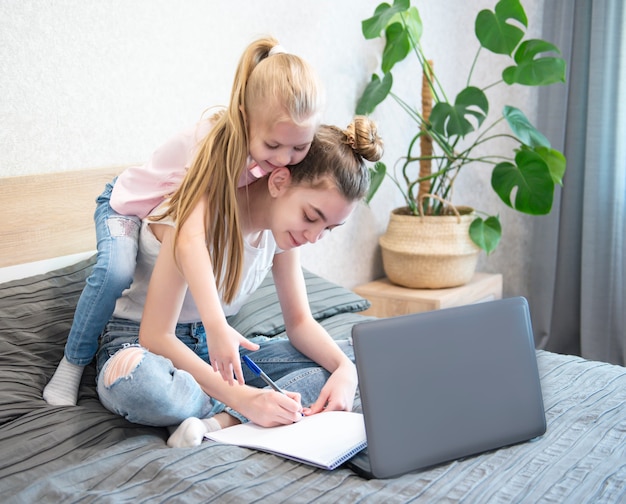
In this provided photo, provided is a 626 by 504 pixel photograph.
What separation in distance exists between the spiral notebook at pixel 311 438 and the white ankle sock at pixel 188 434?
2cm

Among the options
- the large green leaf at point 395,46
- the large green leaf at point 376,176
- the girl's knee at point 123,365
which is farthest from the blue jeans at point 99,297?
the large green leaf at point 395,46

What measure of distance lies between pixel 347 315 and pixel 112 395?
81 cm

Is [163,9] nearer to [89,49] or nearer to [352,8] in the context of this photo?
[89,49]

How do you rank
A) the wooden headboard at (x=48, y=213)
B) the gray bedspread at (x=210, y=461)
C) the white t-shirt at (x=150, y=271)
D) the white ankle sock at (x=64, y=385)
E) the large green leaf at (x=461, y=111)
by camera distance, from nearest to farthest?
the gray bedspread at (x=210, y=461) → the white ankle sock at (x=64, y=385) → the white t-shirt at (x=150, y=271) → the wooden headboard at (x=48, y=213) → the large green leaf at (x=461, y=111)

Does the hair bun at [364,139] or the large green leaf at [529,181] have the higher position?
the hair bun at [364,139]

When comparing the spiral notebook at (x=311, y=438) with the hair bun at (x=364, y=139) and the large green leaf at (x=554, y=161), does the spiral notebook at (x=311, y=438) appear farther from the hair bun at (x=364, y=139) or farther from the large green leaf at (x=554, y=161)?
the large green leaf at (x=554, y=161)

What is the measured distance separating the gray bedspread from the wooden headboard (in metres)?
0.19

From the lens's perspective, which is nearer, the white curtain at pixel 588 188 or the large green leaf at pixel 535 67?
the large green leaf at pixel 535 67

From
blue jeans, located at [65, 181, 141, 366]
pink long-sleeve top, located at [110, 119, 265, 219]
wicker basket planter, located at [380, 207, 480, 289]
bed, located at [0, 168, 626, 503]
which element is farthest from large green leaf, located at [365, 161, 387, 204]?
blue jeans, located at [65, 181, 141, 366]

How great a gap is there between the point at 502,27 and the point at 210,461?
1845mm

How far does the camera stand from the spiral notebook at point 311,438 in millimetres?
1155

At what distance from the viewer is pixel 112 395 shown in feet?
4.27

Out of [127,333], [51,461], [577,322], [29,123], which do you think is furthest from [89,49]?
[577,322]

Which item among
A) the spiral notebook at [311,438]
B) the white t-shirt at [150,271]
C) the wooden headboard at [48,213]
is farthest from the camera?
the wooden headboard at [48,213]
